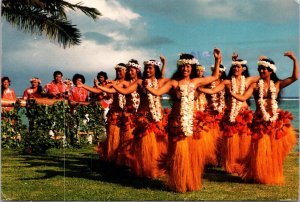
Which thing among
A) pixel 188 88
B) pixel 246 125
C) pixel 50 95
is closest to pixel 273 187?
pixel 246 125

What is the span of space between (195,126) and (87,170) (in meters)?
1.95

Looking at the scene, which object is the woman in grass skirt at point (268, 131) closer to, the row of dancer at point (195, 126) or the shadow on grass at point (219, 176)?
the row of dancer at point (195, 126)

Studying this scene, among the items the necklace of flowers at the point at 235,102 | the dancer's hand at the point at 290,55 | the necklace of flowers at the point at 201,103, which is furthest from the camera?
the necklace of flowers at the point at 201,103

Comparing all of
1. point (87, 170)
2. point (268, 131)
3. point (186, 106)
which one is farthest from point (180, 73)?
point (87, 170)

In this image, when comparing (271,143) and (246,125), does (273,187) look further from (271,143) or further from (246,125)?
(246,125)

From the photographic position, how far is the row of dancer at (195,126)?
573 cm

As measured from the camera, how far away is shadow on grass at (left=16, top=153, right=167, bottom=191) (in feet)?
20.9

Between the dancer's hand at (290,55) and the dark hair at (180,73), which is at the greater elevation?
the dancer's hand at (290,55)

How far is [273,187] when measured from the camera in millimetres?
6215

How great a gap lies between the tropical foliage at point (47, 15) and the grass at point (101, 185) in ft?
9.65

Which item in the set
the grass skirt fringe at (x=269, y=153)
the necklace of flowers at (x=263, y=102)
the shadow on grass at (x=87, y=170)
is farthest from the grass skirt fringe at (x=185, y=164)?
the necklace of flowers at (x=263, y=102)

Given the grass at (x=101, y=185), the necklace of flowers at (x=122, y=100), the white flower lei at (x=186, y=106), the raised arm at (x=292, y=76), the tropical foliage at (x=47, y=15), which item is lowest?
the grass at (x=101, y=185)

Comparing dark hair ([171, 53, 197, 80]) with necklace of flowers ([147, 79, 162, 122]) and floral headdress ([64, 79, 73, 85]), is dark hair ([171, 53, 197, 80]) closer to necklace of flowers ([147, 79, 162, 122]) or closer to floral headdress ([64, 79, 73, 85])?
necklace of flowers ([147, 79, 162, 122])

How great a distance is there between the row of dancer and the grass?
16 cm
